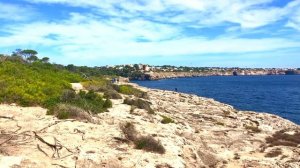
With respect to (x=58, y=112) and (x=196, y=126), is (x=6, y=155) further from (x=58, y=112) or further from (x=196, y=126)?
(x=196, y=126)

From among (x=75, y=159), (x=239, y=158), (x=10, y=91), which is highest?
(x=10, y=91)

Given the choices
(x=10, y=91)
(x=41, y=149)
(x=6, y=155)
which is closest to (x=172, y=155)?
(x=41, y=149)

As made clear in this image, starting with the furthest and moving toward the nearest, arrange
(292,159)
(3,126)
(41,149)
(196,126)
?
(196,126)
(292,159)
(3,126)
(41,149)

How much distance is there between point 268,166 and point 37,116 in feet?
52.0

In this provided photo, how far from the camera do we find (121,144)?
890 inches

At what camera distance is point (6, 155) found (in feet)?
61.6

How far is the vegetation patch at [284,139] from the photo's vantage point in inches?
1344

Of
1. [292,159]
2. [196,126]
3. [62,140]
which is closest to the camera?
[62,140]

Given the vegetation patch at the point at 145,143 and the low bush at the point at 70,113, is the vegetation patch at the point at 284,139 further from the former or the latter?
the low bush at the point at 70,113

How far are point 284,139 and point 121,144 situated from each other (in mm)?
20140

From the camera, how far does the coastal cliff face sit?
64.7ft

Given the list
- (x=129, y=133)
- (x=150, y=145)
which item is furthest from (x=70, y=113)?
(x=150, y=145)

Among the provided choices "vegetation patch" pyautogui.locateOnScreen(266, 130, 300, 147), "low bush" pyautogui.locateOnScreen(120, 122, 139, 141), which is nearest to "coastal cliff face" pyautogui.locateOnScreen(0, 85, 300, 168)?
"vegetation patch" pyautogui.locateOnScreen(266, 130, 300, 147)

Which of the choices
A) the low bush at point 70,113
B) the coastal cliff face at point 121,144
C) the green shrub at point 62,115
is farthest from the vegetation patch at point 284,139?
the green shrub at point 62,115
